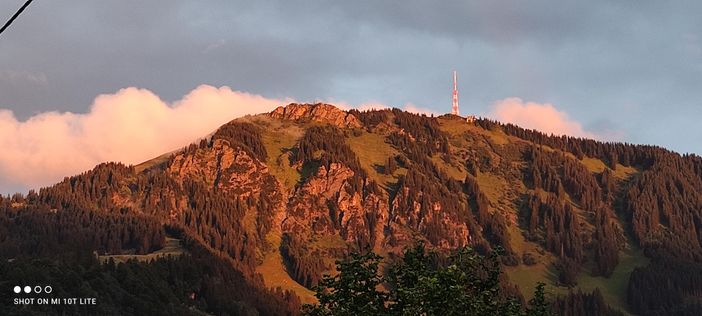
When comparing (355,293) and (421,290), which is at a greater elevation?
(421,290)

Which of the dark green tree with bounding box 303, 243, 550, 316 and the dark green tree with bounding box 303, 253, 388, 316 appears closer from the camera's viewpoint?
the dark green tree with bounding box 303, 243, 550, 316

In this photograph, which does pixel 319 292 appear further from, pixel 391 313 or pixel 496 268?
pixel 496 268

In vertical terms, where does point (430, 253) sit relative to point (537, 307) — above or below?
above

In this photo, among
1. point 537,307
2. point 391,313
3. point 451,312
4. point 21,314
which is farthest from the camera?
point 21,314

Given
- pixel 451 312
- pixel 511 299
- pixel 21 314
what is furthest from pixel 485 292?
pixel 21 314

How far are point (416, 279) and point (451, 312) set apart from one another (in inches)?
196

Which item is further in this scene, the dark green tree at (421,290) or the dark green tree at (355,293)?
the dark green tree at (355,293)

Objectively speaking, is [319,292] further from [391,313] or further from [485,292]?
[485,292]

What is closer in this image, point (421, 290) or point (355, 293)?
point (421, 290)

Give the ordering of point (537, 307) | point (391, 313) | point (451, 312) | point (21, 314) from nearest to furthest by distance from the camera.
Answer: point (451, 312) → point (391, 313) → point (537, 307) → point (21, 314)

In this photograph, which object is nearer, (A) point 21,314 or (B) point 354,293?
(B) point 354,293

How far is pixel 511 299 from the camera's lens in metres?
47.8

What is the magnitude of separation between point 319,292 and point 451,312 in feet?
30.9

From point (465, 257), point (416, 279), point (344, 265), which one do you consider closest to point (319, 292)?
point (344, 265)
